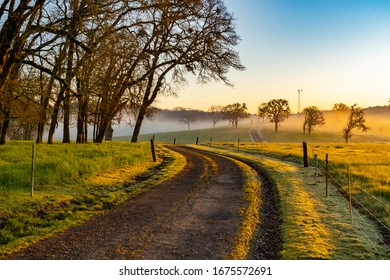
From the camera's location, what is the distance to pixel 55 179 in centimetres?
1259

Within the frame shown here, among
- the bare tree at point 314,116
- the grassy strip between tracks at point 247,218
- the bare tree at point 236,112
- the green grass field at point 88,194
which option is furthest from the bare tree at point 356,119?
the grassy strip between tracks at point 247,218

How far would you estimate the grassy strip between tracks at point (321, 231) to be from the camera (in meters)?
7.03

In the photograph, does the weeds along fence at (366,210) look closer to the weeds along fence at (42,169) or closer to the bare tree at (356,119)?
the weeds along fence at (42,169)

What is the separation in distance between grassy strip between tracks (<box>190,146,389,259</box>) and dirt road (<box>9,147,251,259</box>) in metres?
1.45

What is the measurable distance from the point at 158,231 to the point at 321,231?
4.21m

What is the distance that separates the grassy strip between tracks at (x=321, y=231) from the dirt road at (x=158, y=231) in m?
1.45

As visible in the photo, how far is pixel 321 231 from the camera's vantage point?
844 centimetres

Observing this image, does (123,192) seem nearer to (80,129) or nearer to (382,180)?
(382,180)

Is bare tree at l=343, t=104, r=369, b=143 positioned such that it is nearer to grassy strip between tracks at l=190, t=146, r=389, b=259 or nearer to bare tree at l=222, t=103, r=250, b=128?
bare tree at l=222, t=103, r=250, b=128

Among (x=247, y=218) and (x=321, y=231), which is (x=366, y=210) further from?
(x=247, y=218)

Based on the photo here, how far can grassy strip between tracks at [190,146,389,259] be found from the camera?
7027 mm

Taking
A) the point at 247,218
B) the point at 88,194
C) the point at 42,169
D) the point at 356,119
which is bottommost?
the point at 247,218

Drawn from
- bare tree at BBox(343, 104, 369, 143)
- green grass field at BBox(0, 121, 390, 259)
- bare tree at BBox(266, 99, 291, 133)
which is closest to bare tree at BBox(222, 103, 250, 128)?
bare tree at BBox(266, 99, 291, 133)

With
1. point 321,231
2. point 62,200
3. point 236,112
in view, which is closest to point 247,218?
point 321,231
